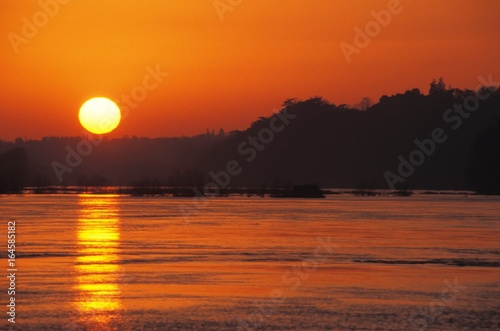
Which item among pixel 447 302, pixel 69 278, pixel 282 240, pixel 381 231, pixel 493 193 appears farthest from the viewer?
pixel 493 193

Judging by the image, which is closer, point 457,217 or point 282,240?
point 282,240

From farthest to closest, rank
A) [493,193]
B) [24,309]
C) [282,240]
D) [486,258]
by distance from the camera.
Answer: [493,193] < [282,240] < [486,258] < [24,309]

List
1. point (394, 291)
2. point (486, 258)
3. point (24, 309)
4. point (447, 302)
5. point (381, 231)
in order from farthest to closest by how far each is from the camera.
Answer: point (381, 231) < point (486, 258) < point (394, 291) < point (447, 302) < point (24, 309)

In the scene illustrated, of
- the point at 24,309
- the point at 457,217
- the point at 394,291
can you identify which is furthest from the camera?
the point at 457,217

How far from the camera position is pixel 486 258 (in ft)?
121

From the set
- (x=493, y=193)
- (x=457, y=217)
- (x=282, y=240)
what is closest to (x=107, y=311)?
(x=282, y=240)

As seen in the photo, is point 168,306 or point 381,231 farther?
point 381,231

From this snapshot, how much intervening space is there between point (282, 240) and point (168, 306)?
21.3 m

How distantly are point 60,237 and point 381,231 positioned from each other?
17.2 m

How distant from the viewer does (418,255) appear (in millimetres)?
38438

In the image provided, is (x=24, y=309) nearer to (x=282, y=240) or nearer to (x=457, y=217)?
(x=282, y=240)

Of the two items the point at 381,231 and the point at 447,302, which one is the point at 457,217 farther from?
the point at 447,302

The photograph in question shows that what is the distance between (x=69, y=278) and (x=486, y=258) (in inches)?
626

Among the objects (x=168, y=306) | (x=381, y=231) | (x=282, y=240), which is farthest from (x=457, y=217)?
(x=168, y=306)
